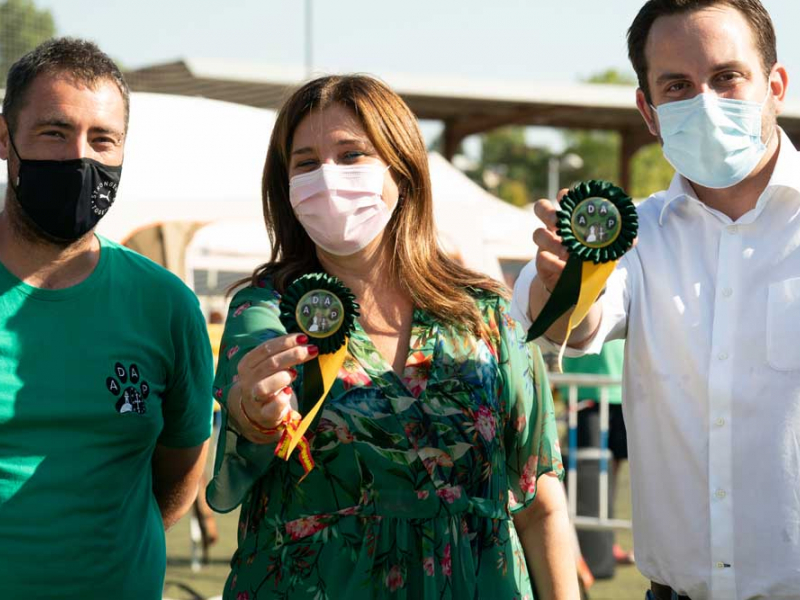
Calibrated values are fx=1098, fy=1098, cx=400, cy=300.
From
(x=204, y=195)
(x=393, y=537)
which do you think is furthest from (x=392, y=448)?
(x=204, y=195)

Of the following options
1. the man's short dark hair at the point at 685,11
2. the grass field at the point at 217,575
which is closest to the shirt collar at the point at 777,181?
the man's short dark hair at the point at 685,11

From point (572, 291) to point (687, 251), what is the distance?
1.32ft

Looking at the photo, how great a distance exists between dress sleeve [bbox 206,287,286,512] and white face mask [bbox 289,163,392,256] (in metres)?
0.23

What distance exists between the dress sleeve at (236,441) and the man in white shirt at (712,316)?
1.82ft

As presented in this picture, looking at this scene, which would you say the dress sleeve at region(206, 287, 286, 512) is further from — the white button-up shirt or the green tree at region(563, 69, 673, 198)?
the green tree at region(563, 69, 673, 198)

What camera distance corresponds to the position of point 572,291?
207 cm

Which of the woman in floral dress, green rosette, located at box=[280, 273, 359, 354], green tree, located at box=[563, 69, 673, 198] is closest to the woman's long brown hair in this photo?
the woman in floral dress

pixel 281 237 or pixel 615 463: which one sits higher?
pixel 281 237

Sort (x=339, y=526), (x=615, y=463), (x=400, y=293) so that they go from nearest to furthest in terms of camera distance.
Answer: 1. (x=339, y=526)
2. (x=400, y=293)
3. (x=615, y=463)

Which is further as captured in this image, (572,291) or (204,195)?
(204,195)

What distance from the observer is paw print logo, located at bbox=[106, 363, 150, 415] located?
8.68ft

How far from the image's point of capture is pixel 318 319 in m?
2.11

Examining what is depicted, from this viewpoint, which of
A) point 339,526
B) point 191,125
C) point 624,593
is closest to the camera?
point 339,526

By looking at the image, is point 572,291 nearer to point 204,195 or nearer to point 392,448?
point 392,448
